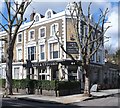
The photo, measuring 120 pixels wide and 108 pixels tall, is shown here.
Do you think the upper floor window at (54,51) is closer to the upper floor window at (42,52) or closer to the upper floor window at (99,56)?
the upper floor window at (42,52)

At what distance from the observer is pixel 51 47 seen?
35406 mm

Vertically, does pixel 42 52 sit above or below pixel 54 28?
below

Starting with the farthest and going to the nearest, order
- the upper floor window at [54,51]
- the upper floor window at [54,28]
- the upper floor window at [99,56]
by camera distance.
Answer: the upper floor window at [99,56] → the upper floor window at [54,28] → the upper floor window at [54,51]

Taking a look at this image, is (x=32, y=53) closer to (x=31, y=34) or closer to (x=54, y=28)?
(x=31, y=34)

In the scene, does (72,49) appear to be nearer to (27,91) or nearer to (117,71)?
(27,91)

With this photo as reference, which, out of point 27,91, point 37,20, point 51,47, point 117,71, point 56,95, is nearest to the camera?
point 56,95

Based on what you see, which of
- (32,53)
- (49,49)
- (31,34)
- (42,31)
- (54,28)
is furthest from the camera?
(31,34)

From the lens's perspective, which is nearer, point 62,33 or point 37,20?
point 62,33

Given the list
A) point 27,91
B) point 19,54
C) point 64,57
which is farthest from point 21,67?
point 27,91

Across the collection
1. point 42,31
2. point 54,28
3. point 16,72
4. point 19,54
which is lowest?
point 16,72

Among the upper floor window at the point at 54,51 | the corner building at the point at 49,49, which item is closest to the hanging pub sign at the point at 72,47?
the corner building at the point at 49,49

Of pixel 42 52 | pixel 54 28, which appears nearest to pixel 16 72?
pixel 42 52

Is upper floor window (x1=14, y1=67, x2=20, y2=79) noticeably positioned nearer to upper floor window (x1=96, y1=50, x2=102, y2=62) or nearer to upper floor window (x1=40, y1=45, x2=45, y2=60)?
upper floor window (x1=40, y1=45, x2=45, y2=60)

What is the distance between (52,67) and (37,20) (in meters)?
7.29
